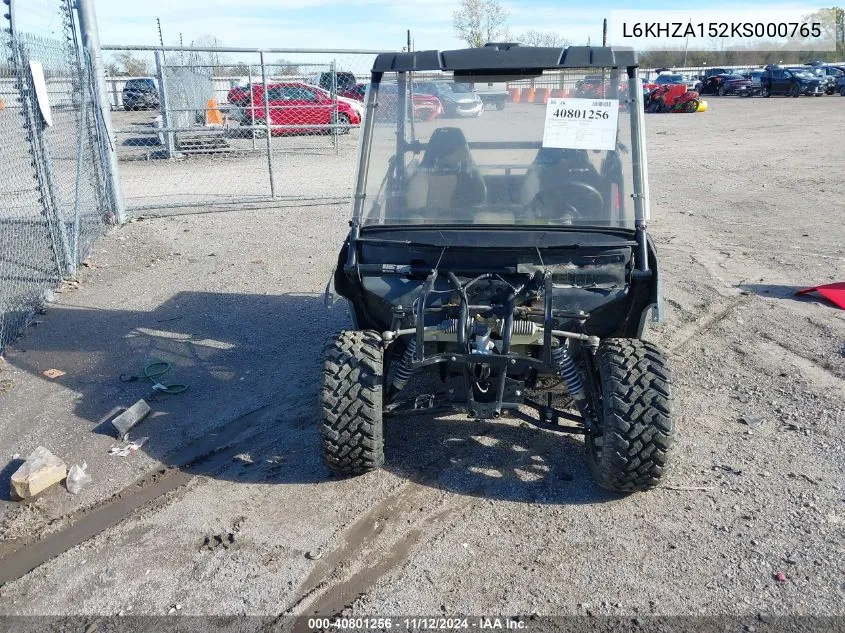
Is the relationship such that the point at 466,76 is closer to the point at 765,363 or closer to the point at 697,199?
the point at 765,363

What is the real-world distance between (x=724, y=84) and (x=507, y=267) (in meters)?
41.9

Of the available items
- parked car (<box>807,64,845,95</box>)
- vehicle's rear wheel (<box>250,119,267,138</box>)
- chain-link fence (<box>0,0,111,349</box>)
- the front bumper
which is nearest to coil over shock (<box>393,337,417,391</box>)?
the front bumper

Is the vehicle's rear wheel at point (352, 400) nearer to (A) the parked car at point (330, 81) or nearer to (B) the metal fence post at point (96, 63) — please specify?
(B) the metal fence post at point (96, 63)

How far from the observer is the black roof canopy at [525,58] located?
13.2 feet

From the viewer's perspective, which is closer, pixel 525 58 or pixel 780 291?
pixel 525 58

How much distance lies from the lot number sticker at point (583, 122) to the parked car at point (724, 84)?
130 feet

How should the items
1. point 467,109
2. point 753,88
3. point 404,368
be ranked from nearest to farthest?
point 404,368
point 467,109
point 753,88

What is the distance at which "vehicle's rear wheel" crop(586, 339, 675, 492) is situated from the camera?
11.7ft

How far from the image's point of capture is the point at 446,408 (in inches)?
154

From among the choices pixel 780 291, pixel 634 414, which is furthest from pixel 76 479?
pixel 780 291

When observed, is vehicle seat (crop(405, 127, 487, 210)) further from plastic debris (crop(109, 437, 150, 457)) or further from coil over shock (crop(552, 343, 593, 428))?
plastic debris (crop(109, 437, 150, 457))

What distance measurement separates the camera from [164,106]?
13578 millimetres

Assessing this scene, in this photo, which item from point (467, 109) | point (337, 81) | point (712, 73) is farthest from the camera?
point (712, 73)

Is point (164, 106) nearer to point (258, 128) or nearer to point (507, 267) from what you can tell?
point (258, 128)
